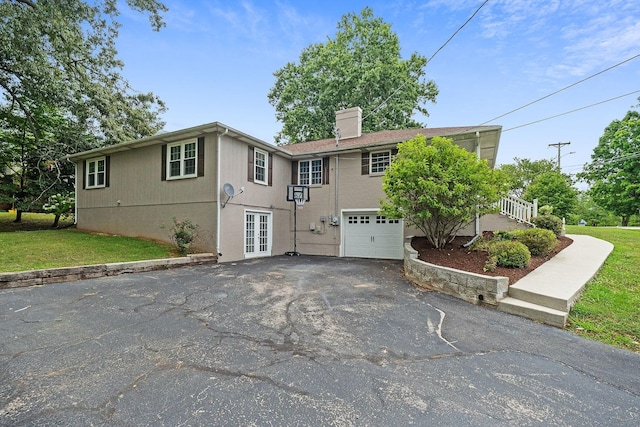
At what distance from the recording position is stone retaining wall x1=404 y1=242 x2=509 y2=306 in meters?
5.12

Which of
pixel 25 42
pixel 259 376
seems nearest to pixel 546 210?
pixel 259 376

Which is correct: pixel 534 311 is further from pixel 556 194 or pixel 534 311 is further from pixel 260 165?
pixel 556 194

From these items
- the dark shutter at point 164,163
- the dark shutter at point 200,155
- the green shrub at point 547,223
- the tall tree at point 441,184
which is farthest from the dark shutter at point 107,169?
the green shrub at point 547,223

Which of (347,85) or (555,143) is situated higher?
(347,85)

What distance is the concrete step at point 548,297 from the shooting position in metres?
4.50

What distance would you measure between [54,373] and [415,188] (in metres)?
7.27

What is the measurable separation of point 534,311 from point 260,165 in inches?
376

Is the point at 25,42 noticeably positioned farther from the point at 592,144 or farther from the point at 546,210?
the point at 592,144

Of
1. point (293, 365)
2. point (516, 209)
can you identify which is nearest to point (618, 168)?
point (516, 209)

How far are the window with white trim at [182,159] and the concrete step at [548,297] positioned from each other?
9581 millimetres

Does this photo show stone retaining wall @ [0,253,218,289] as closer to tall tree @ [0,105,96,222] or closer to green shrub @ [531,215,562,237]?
tall tree @ [0,105,96,222]

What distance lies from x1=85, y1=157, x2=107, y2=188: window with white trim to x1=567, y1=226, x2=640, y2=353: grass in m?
15.9

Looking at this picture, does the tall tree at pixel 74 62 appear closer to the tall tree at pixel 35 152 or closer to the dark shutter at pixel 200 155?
the tall tree at pixel 35 152

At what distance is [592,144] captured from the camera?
2527 centimetres
